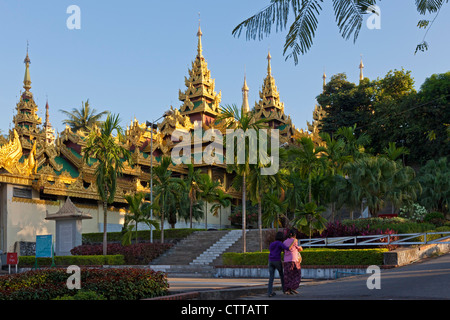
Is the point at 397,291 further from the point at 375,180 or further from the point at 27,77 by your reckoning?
the point at 27,77

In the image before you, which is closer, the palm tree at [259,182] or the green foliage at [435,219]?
the palm tree at [259,182]

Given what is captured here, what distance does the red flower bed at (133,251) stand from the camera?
31.5 meters

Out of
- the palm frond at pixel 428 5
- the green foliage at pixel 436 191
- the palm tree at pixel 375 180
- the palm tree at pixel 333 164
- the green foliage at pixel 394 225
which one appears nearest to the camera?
the palm frond at pixel 428 5

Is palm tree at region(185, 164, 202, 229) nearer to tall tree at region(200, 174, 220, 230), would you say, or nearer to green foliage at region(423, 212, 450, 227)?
tall tree at region(200, 174, 220, 230)

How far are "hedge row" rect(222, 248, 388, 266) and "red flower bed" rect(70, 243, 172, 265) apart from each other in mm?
8450

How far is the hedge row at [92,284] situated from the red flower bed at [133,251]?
1883 cm

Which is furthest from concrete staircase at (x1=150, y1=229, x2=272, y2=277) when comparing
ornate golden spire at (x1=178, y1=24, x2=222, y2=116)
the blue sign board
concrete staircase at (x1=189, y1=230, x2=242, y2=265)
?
ornate golden spire at (x1=178, y1=24, x2=222, y2=116)

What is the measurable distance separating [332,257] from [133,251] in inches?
541

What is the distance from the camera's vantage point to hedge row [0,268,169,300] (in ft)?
37.6

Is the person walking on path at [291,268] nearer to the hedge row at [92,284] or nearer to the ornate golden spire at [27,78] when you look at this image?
the hedge row at [92,284]

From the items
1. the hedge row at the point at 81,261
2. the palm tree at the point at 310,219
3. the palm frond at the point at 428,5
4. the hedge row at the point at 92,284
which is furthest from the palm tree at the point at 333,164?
the palm frond at the point at 428,5

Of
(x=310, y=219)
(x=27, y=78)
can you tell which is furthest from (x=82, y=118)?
(x=310, y=219)

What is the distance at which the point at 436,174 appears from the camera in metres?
40.9
